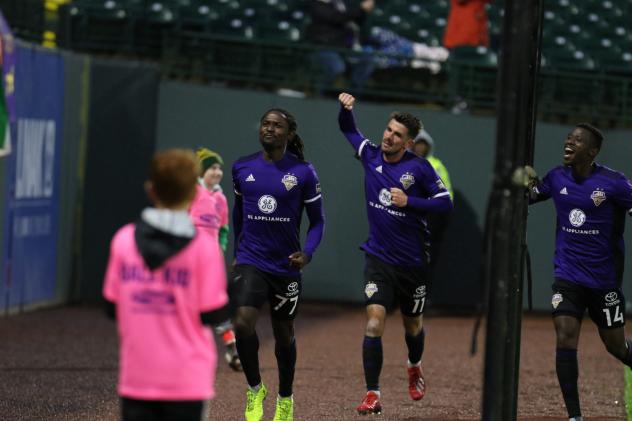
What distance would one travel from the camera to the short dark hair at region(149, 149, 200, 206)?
17.7 ft

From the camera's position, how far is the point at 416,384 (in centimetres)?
1059

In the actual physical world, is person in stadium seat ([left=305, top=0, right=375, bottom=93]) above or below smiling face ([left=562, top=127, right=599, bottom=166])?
above

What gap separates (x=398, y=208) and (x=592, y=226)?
1.55 m

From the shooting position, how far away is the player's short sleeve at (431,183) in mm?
10070

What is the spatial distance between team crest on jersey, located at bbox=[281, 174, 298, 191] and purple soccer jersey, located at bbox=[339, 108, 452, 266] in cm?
104

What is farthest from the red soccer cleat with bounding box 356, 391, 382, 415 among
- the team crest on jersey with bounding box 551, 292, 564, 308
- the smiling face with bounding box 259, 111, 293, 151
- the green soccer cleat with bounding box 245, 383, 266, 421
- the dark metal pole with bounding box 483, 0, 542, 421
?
the dark metal pole with bounding box 483, 0, 542, 421

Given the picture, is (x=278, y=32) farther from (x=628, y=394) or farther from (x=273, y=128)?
(x=273, y=128)

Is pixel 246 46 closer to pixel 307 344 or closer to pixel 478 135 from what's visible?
pixel 478 135

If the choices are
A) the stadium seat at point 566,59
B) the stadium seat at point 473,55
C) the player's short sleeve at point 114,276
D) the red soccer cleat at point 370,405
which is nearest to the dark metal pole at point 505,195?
the player's short sleeve at point 114,276

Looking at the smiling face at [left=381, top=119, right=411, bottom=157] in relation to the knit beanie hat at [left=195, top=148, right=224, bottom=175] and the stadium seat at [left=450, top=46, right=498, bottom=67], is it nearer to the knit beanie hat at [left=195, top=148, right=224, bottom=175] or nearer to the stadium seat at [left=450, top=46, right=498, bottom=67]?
the knit beanie hat at [left=195, top=148, right=224, bottom=175]

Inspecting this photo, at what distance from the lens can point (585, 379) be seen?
12.4 metres

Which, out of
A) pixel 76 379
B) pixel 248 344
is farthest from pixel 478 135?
pixel 248 344

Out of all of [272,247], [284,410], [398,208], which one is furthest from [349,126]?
[284,410]

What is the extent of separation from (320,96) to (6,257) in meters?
5.01
